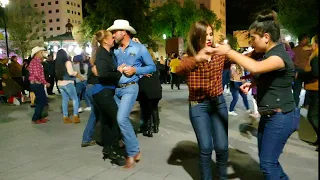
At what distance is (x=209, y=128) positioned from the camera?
138 inches

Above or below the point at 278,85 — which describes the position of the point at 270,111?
below

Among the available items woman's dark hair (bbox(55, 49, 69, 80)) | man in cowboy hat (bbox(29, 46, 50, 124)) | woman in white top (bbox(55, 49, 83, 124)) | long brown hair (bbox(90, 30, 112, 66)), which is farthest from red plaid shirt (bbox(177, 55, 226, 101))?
man in cowboy hat (bbox(29, 46, 50, 124))

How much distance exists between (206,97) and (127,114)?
146cm

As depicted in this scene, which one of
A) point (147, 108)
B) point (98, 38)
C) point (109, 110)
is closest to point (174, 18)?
point (147, 108)

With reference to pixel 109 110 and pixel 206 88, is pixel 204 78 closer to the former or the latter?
pixel 206 88

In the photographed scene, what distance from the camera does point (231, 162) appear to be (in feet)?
15.3

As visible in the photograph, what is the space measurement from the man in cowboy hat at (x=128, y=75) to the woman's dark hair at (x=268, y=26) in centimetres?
202

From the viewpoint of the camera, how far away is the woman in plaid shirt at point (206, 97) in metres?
3.38

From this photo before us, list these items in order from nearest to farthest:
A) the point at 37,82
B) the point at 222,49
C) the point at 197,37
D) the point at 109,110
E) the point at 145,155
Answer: the point at 222,49
the point at 197,37
the point at 109,110
the point at 145,155
the point at 37,82

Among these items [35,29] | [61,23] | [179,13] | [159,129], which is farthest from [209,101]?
[61,23]

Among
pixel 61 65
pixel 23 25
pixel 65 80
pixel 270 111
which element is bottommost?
pixel 270 111

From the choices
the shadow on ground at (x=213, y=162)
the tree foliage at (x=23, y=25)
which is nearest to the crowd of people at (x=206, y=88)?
the shadow on ground at (x=213, y=162)

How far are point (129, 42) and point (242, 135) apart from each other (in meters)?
3.13

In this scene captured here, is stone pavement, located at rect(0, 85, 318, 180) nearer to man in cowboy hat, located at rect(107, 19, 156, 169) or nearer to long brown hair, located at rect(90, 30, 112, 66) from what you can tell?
man in cowboy hat, located at rect(107, 19, 156, 169)
